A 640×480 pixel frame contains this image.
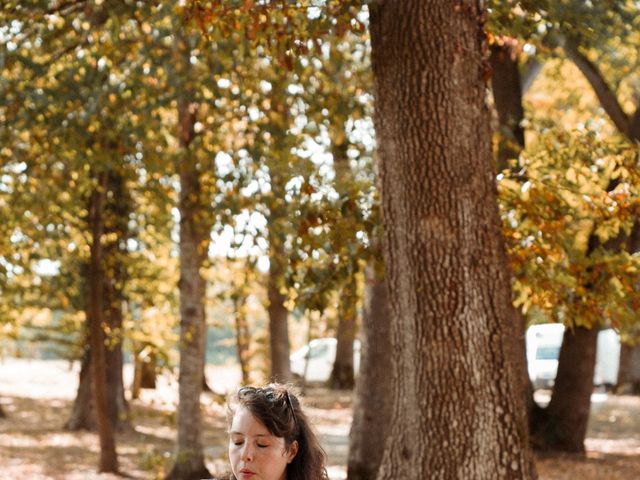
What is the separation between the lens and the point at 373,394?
1377 cm

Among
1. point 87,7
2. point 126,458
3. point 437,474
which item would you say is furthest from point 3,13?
point 126,458

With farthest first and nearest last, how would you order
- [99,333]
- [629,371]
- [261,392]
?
[629,371] → [99,333] → [261,392]

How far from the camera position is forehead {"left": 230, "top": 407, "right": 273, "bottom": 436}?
3.93 metres

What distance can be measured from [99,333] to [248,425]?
A: 12.5 meters

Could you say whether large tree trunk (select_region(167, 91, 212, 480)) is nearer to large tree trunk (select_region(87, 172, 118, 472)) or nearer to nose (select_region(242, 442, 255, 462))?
large tree trunk (select_region(87, 172, 118, 472))

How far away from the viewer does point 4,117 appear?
13977mm

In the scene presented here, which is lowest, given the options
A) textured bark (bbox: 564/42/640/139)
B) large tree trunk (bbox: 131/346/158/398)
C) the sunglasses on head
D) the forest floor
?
the forest floor

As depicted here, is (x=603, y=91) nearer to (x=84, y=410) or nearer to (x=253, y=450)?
(x=84, y=410)

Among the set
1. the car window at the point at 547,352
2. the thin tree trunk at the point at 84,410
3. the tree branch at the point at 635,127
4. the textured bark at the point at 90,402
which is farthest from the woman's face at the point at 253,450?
the car window at the point at 547,352

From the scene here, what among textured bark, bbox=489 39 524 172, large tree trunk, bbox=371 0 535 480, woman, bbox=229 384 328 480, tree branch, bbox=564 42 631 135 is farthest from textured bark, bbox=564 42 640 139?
woman, bbox=229 384 328 480

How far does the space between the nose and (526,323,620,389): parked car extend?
30.5 m

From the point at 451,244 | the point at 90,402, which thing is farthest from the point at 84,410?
the point at 451,244

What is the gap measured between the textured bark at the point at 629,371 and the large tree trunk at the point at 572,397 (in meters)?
16.5

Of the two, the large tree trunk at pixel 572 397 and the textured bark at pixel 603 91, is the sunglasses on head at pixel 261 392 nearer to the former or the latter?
the textured bark at pixel 603 91
